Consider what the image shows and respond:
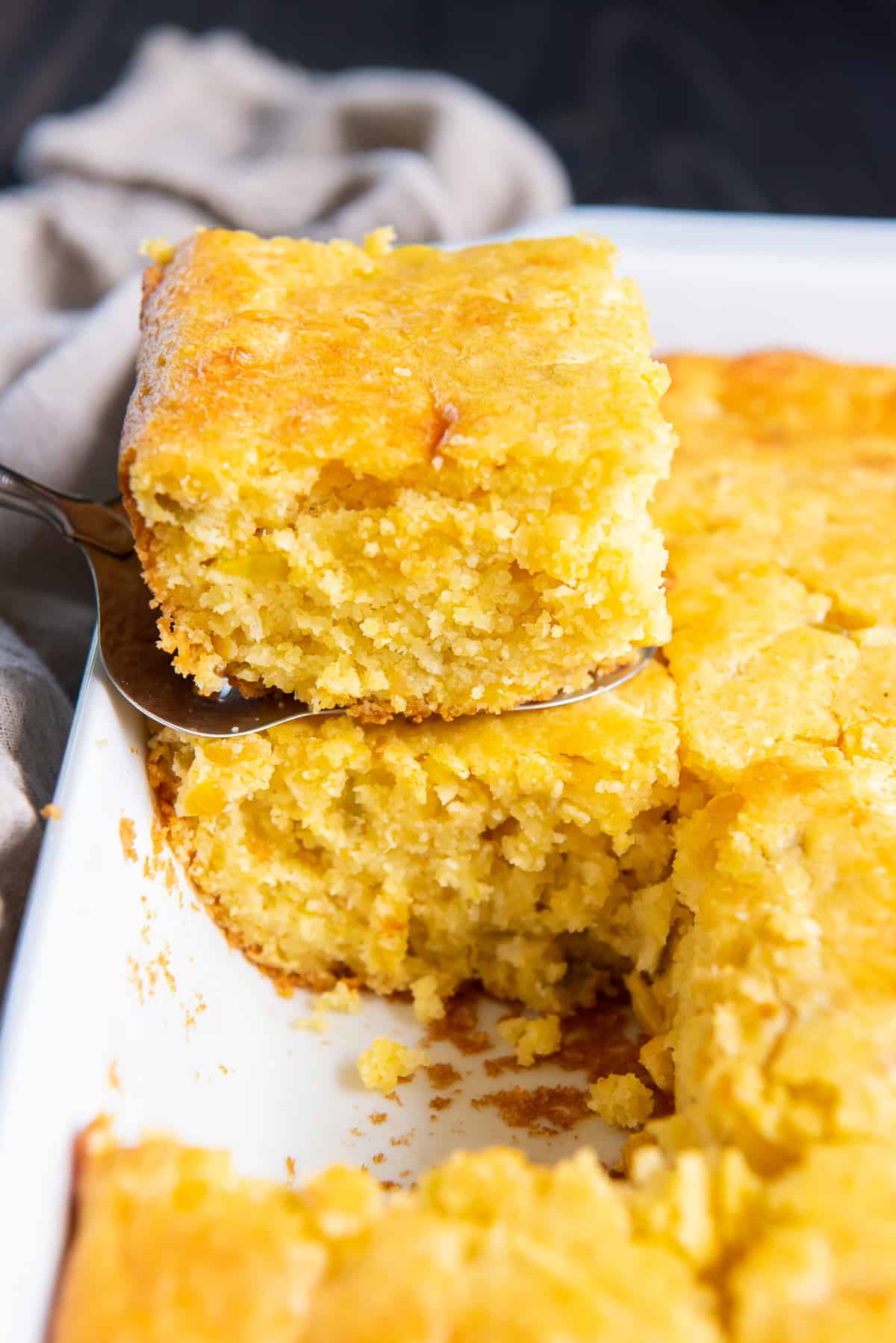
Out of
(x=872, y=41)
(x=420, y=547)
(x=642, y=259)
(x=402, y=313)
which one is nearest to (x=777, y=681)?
(x=420, y=547)

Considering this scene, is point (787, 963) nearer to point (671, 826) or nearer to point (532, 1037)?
point (671, 826)

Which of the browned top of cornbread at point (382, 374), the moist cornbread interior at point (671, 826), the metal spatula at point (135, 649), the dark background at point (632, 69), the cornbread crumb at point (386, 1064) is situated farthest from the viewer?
the dark background at point (632, 69)

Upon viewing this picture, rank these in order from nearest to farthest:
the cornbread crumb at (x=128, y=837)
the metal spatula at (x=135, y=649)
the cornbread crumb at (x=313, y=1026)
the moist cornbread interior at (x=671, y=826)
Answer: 1. the moist cornbread interior at (x=671, y=826)
2. the cornbread crumb at (x=128, y=837)
3. the metal spatula at (x=135, y=649)
4. the cornbread crumb at (x=313, y=1026)

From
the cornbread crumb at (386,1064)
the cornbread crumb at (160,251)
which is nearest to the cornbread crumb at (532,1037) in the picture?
the cornbread crumb at (386,1064)

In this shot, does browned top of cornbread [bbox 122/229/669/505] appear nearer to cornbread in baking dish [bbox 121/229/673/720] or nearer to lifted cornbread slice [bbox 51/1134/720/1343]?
cornbread in baking dish [bbox 121/229/673/720]

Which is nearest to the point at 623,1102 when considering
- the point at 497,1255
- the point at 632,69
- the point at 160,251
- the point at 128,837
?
the point at 497,1255

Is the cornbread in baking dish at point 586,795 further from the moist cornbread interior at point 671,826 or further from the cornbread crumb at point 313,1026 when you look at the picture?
the cornbread crumb at point 313,1026

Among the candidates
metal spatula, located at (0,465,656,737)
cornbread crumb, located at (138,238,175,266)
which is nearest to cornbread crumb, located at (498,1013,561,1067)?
metal spatula, located at (0,465,656,737)
